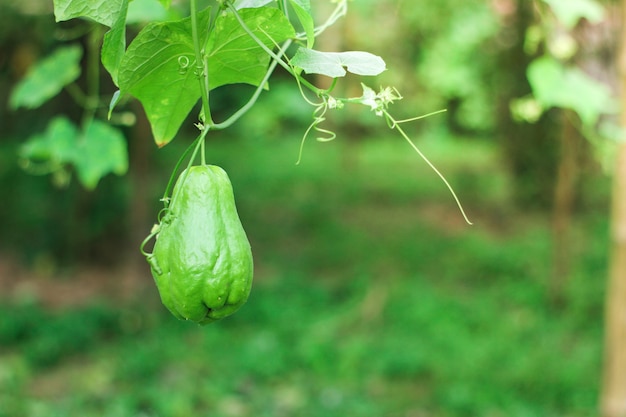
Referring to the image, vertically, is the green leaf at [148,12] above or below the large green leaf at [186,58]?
below

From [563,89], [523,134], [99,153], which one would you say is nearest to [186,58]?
[99,153]

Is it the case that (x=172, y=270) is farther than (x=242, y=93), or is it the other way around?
(x=242, y=93)

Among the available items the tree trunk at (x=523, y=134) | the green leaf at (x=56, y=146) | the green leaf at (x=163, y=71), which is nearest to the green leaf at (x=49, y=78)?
the green leaf at (x=56, y=146)

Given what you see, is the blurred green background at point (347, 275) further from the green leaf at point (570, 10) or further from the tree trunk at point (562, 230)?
the green leaf at point (570, 10)

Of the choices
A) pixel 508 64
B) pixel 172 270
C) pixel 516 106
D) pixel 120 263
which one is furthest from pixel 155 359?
pixel 508 64

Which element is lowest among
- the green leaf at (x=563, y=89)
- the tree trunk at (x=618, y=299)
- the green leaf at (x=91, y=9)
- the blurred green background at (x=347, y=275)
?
the blurred green background at (x=347, y=275)

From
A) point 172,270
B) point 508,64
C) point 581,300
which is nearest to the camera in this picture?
point 172,270

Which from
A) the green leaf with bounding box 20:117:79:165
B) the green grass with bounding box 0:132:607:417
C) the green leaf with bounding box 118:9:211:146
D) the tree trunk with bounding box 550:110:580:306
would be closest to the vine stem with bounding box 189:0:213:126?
the green leaf with bounding box 118:9:211:146

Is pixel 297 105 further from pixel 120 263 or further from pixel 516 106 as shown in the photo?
pixel 516 106

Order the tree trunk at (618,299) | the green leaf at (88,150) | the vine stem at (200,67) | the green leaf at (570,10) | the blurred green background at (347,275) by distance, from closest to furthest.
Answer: the vine stem at (200,67)
the green leaf at (570,10)
the green leaf at (88,150)
the tree trunk at (618,299)
the blurred green background at (347,275)
